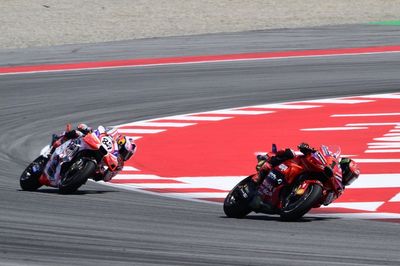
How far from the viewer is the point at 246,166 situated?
17.0m

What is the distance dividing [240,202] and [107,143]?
2.46 m

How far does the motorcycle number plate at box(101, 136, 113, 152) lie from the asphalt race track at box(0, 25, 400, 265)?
1.81ft

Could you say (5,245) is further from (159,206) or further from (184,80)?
(184,80)

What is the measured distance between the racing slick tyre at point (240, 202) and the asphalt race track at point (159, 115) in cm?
12

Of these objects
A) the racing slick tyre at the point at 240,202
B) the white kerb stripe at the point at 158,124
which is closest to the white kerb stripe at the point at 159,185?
the racing slick tyre at the point at 240,202

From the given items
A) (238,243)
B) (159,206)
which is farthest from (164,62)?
(238,243)

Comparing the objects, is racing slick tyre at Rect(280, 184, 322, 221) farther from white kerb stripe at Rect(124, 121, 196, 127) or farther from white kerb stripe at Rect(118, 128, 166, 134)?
white kerb stripe at Rect(124, 121, 196, 127)

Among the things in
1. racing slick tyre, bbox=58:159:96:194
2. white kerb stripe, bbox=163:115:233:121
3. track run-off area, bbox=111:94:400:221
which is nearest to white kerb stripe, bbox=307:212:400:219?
track run-off area, bbox=111:94:400:221

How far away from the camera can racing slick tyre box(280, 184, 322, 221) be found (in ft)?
39.8

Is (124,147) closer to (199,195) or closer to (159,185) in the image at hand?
(159,185)

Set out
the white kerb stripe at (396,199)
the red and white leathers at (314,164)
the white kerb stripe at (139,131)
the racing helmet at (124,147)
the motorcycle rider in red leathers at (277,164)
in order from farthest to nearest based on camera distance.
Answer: the white kerb stripe at (139,131) < the racing helmet at (124,147) < the white kerb stripe at (396,199) < the motorcycle rider in red leathers at (277,164) < the red and white leathers at (314,164)

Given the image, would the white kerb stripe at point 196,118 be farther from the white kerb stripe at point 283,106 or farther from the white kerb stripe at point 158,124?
the white kerb stripe at point 283,106

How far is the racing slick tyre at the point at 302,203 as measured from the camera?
12125 millimetres

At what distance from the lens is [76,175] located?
1431cm
